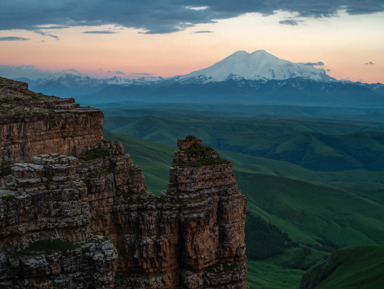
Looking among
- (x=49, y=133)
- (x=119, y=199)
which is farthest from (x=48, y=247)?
(x=49, y=133)

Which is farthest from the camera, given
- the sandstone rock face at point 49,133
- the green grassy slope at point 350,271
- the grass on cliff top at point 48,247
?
the green grassy slope at point 350,271

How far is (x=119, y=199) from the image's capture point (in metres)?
53.0

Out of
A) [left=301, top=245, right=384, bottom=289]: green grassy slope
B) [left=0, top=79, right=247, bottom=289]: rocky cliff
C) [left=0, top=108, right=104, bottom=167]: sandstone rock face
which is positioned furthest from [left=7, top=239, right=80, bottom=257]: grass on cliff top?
[left=301, top=245, right=384, bottom=289]: green grassy slope

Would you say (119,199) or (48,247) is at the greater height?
(119,199)

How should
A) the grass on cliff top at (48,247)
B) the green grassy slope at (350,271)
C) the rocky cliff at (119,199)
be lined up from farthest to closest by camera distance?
the green grassy slope at (350,271) < the rocky cliff at (119,199) < the grass on cliff top at (48,247)

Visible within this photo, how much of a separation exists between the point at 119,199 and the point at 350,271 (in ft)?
310

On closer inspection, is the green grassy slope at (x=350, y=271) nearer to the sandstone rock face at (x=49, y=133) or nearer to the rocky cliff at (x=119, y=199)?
the rocky cliff at (x=119, y=199)

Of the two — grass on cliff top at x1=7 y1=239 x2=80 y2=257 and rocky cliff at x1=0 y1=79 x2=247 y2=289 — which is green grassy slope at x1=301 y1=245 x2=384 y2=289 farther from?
grass on cliff top at x1=7 y1=239 x2=80 y2=257

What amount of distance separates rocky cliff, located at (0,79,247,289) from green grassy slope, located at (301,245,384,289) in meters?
66.1

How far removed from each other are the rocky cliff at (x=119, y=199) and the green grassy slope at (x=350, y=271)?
66050 millimetres

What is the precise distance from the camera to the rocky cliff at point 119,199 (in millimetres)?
40719

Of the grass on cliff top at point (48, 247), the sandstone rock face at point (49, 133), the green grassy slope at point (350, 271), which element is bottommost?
the green grassy slope at point (350, 271)

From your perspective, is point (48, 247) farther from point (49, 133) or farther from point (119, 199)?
point (49, 133)

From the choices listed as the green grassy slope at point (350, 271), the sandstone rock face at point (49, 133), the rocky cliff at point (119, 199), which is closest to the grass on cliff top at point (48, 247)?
the rocky cliff at point (119, 199)
